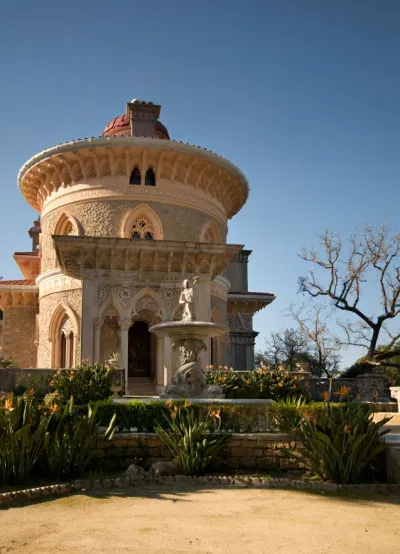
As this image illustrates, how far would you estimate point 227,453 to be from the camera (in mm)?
8961

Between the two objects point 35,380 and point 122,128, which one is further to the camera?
point 122,128

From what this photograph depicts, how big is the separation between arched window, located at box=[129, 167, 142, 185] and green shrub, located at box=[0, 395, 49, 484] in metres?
16.6

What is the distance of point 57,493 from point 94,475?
96cm

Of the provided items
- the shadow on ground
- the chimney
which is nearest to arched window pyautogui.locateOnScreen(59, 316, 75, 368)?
the chimney

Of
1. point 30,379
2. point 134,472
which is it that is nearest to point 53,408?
point 134,472

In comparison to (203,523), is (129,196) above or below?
above

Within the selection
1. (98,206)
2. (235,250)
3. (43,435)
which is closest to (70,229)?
(98,206)

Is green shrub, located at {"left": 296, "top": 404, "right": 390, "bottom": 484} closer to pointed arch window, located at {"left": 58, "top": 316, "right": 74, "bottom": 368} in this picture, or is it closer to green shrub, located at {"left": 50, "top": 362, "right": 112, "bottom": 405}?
green shrub, located at {"left": 50, "top": 362, "right": 112, "bottom": 405}

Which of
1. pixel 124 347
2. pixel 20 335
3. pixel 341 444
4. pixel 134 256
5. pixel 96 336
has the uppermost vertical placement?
pixel 134 256

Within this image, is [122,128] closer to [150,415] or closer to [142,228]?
[142,228]

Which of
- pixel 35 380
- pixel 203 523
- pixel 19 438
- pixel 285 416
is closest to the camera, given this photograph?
pixel 203 523

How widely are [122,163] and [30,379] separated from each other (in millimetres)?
10408

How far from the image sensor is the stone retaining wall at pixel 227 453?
893 centimetres

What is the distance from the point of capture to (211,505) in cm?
686
